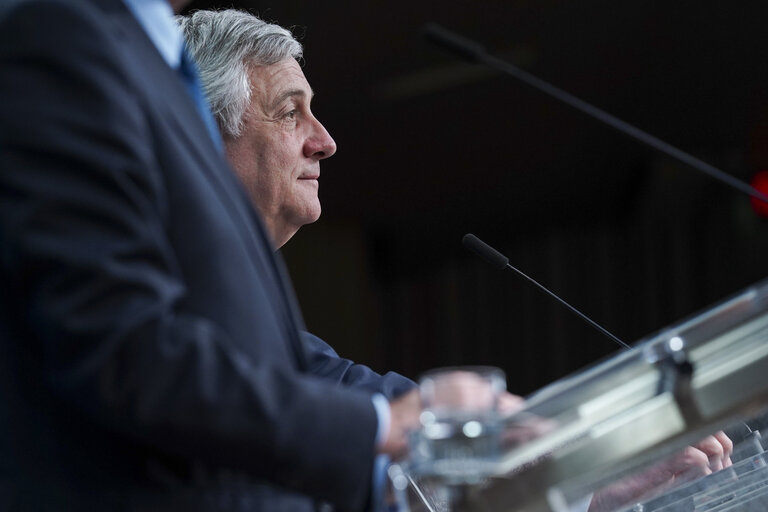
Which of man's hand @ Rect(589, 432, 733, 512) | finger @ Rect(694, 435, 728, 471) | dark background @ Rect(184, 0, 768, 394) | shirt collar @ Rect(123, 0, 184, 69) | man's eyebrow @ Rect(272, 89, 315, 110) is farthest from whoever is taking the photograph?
dark background @ Rect(184, 0, 768, 394)

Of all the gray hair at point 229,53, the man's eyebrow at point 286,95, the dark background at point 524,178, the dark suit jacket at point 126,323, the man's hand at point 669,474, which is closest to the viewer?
the dark suit jacket at point 126,323

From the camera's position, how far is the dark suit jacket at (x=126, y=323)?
0.98m

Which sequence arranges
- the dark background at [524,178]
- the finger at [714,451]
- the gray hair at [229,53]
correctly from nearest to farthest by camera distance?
1. the finger at [714,451]
2. the gray hair at [229,53]
3. the dark background at [524,178]

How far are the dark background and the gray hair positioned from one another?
303 centimetres

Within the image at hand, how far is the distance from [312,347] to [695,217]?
6696 millimetres

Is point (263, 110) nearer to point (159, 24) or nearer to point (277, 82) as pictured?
point (277, 82)

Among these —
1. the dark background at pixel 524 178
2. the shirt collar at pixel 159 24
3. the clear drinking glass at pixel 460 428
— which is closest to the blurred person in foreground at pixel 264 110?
the shirt collar at pixel 159 24

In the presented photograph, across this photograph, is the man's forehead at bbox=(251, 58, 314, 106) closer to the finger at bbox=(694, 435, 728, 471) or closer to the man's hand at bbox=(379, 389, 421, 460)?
the finger at bbox=(694, 435, 728, 471)

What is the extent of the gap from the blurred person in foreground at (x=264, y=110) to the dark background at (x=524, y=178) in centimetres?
299

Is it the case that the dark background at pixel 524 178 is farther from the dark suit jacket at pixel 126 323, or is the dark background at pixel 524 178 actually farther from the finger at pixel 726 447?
the dark suit jacket at pixel 126 323

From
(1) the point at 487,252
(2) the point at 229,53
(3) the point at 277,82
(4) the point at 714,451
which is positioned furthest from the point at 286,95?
(4) the point at 714,451

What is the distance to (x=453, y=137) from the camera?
8047 mm

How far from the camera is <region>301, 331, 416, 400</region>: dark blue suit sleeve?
7.23 ft

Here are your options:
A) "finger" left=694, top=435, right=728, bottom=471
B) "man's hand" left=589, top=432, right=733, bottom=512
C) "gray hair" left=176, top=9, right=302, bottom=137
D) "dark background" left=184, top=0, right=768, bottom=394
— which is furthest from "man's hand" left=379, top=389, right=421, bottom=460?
"dark background" left=184, top=0, right=768, bottom=394
